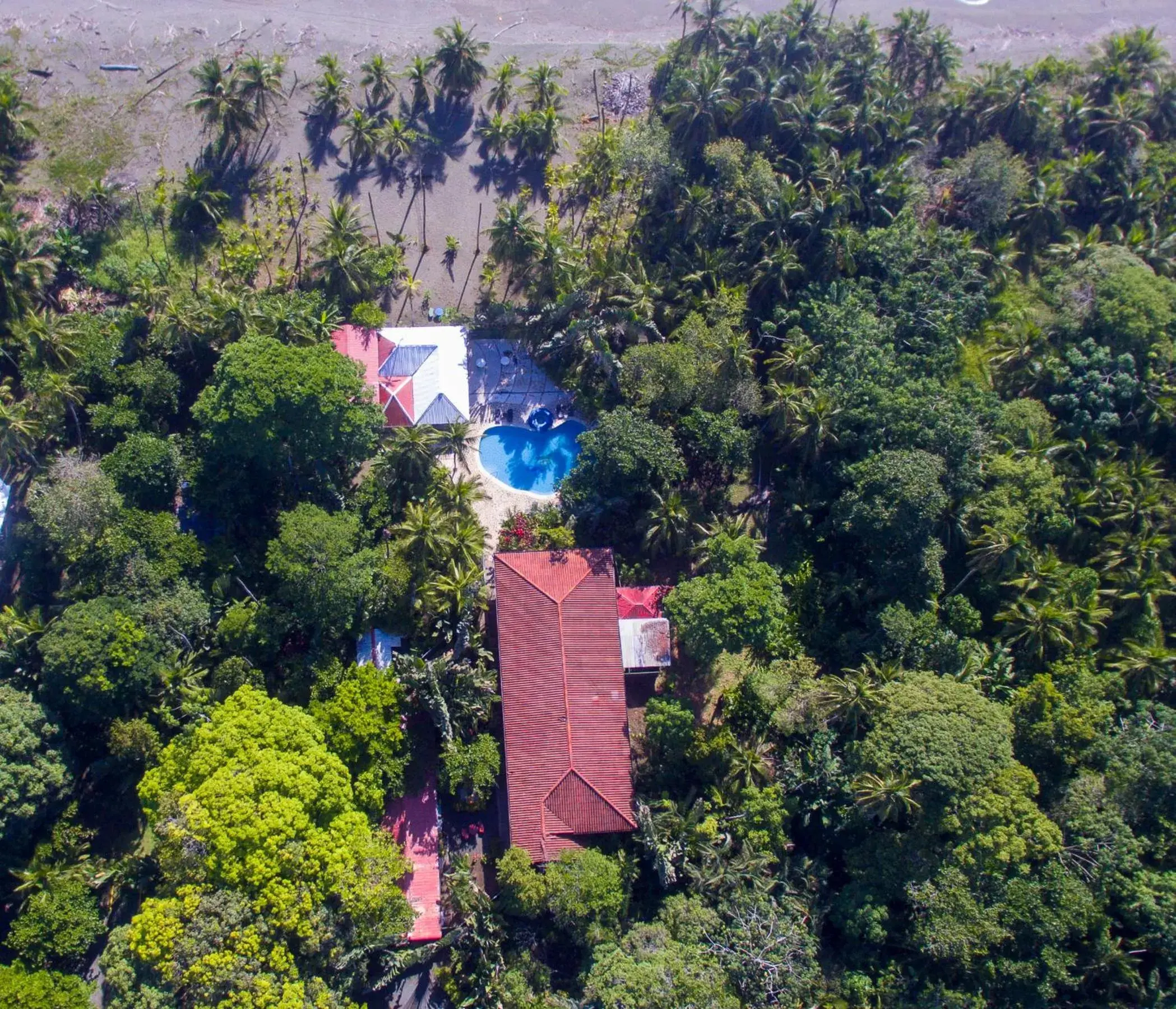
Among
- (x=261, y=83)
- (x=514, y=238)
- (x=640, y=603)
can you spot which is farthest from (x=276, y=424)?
(x=261, y=83)

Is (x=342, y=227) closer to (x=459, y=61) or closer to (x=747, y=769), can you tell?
(x=459, y=61)

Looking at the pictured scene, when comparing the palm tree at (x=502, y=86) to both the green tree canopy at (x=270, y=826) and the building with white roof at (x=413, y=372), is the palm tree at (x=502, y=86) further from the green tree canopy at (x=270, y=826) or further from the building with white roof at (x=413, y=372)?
the green tree canopy at (x=270, y=826)

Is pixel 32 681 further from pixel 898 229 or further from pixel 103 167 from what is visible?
pixel 898 229

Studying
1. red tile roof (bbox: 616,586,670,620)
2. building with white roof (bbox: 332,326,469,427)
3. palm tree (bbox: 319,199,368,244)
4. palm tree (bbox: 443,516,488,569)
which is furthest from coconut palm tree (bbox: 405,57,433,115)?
red tile roof (bbox: 616,586,670,620)

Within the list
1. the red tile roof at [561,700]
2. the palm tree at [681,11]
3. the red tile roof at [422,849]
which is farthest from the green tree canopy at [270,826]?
the palm tree at [681,11]

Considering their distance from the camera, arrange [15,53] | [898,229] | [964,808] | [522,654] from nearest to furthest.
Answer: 1. [964,808]
2. [522,654]
3. [898,229]
4. [15,53]

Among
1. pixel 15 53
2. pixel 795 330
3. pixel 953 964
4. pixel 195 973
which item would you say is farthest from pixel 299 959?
Result: pixel 15 53
